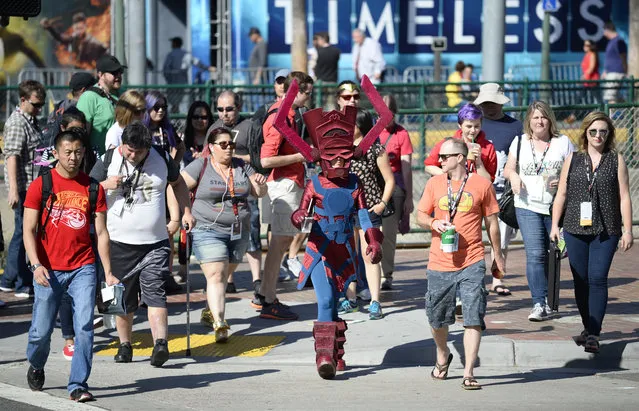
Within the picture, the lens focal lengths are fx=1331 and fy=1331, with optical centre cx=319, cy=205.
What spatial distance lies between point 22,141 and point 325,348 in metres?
3.93

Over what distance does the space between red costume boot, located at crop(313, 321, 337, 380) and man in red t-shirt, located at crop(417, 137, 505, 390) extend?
0.71 metres

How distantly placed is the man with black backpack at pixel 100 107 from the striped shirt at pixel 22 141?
469 millimetres

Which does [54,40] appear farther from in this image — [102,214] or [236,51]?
[102,214]

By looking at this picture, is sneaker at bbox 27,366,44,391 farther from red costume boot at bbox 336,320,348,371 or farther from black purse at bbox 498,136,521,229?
black purse at bbox 498,136,521,229

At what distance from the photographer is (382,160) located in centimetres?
1119

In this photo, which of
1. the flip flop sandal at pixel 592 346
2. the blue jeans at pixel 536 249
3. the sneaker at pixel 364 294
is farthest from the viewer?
the sneaker at pixel 364 294

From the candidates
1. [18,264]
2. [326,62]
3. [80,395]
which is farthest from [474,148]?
[326,62]

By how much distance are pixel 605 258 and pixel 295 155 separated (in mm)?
2837

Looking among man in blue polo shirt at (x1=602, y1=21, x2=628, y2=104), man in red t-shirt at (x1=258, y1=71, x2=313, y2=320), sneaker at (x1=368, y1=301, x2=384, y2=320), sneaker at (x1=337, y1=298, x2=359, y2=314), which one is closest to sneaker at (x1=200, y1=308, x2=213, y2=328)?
man in red t-shirt at (x1=258, y1=71, x2=313, y2=320)

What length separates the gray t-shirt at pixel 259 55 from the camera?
26.0 meters

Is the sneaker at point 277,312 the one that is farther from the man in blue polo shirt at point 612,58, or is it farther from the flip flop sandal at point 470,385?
the man in blue polo shirt at point 612,58

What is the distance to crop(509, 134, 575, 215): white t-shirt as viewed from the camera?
1097 cm

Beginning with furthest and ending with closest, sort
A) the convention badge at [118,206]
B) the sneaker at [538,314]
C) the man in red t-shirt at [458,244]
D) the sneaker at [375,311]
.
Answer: the sneaker at [375,311] → the sneaker at [538,314] → the convention badge at [118,206] → the man in red t-shirt at [458,244]

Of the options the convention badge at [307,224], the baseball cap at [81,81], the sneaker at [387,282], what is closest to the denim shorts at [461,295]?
the convention badge at [307,224]
